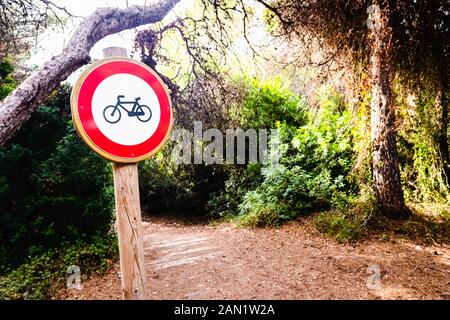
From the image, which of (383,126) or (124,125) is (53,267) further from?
(383,126)

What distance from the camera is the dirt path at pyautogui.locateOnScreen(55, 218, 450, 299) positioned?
3570mm

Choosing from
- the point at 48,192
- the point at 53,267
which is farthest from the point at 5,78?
the point at 53,267

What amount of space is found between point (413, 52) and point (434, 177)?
2.45 meters

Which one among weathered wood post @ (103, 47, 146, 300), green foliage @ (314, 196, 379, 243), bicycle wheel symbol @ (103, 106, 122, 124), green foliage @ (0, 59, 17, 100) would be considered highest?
green foliage @ (0, 59, 17, 100)

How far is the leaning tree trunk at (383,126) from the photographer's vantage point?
16.9 ft

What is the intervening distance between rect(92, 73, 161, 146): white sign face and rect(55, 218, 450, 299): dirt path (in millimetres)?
2762

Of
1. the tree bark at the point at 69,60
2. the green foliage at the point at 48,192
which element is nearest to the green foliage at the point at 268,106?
the tree bark at the point at 69,60

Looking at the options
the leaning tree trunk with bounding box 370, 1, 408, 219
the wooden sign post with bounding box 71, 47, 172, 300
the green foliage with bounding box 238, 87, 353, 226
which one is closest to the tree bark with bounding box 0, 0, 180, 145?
the wooden sign post with bounding box 71, 47, 172, 300

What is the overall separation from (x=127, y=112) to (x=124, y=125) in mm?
69

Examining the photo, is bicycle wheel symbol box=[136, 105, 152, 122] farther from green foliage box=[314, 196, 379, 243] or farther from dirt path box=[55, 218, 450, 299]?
green foliage box=[314, 196, 379, 243]

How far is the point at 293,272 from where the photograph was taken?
421 cm

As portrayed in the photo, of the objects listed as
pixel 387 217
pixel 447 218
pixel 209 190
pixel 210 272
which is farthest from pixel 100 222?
pixel 209 190

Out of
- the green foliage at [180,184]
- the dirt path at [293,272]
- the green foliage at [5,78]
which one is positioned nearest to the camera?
the dirt path at [293,272]

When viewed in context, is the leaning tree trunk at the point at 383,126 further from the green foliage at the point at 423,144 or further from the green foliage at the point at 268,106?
the green foliage at the point at 268,106
